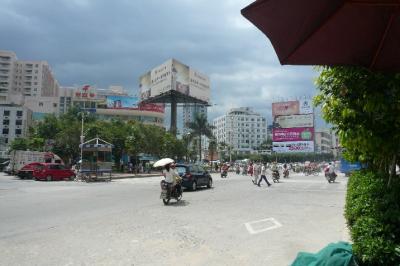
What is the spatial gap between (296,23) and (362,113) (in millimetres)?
1666

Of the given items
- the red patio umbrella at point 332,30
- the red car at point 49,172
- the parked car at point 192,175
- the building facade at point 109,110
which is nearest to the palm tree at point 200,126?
the building facade at point 109,110

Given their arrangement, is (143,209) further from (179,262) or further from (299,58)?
(299,58)

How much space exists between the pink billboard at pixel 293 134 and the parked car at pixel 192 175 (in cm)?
4799

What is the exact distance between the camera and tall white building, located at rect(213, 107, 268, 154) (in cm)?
15262

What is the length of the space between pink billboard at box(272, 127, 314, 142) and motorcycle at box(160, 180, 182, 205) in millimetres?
56539

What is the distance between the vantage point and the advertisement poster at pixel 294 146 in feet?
227

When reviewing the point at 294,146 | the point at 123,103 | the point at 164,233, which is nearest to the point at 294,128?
the point at 294,146

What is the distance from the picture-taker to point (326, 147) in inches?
5945

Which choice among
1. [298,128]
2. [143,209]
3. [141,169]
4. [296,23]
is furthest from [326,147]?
[296,23]

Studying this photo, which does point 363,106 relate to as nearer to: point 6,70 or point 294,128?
point 294,128

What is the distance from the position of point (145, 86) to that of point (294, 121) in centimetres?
3208

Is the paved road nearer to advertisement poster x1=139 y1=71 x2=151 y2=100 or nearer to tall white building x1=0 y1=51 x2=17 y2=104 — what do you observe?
advertisement poster x1=139 y1=71 x2=151 y2=100

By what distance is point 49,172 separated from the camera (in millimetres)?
35500

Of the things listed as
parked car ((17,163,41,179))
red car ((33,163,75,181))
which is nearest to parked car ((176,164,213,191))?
red car ((33,163,75,181))
